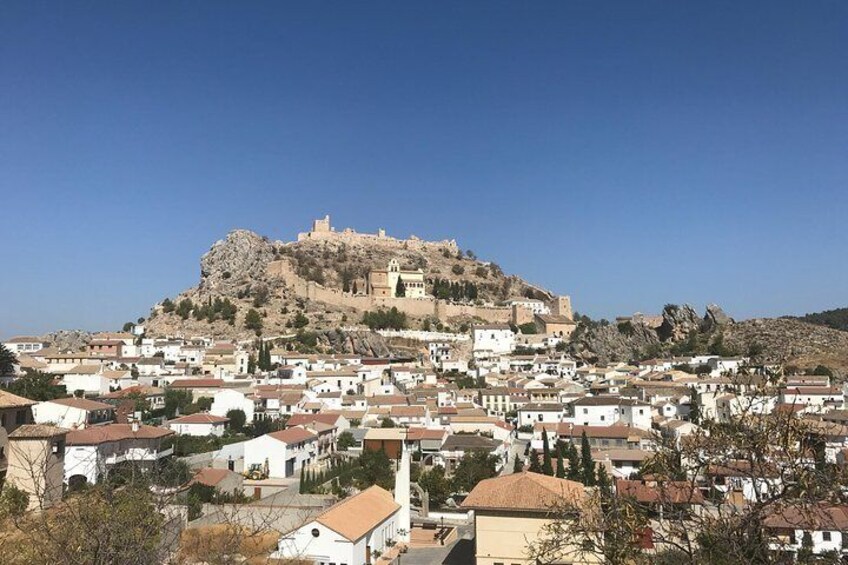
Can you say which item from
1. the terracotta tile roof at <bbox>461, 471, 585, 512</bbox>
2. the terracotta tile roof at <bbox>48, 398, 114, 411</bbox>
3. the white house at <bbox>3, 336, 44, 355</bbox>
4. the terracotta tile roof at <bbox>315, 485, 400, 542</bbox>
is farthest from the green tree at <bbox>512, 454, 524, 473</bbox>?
the white house at <bbox>3, 336, 44, 355</bbox>

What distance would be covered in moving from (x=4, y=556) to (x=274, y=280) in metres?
68.0

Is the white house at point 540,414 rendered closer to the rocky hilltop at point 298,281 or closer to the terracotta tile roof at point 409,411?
the terracotta tile roof at point 409,411

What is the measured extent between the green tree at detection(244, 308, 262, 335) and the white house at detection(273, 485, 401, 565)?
154 ft

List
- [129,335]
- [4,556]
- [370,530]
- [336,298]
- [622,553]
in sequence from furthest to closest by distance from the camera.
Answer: [336,298]
[129,335]
[370,530]
[4,556]
[622,553]

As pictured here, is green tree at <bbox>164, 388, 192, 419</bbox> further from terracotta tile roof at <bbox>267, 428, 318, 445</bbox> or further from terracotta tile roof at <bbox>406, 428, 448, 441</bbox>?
terracotta tile roof at <bbox>406, 428, 448, 441</bbox>

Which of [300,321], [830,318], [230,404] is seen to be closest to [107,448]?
[230,404]

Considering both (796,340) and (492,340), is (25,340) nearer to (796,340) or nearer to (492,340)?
(492,340)

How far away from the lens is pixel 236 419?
120 feet

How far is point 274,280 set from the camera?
7538 centimetres

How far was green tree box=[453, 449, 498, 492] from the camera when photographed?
26.8 m

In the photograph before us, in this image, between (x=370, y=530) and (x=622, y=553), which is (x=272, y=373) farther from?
(x=622, y=553)

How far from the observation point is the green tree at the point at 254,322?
64.2 metres

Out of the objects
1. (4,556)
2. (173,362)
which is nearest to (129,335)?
(173,362)

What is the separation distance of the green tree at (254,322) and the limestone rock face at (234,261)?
1005cm
